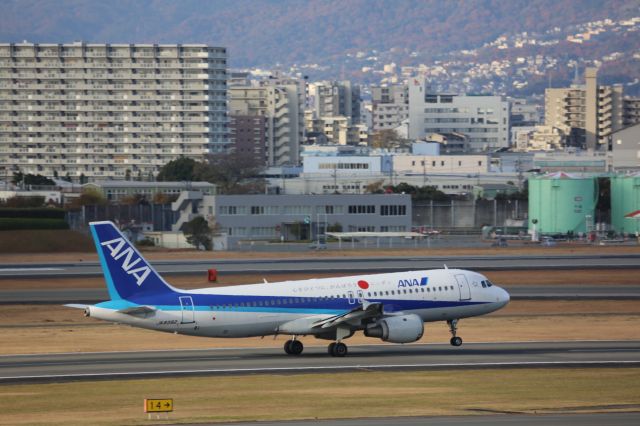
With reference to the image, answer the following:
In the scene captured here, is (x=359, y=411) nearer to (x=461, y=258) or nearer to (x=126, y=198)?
(x=461, y=258)

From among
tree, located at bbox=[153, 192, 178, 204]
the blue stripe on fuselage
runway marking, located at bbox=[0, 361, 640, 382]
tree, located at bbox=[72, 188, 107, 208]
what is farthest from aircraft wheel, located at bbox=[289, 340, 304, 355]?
tree, located at bbox=[153, 192, 178, 204]

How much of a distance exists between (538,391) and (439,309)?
13507 mm

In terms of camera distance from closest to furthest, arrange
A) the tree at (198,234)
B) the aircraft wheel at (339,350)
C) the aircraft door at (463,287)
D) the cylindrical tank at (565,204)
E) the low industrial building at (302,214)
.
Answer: the aircraft wheel at (339,350), the aircraft door at (463,287), the tree at (198,234), the low industrial building at (302,214), the cylindrical tank at (565,204)

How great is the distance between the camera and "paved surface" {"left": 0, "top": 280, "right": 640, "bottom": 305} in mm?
82062

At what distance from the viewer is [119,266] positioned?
54188mm

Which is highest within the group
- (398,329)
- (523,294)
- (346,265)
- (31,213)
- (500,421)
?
(31,213)

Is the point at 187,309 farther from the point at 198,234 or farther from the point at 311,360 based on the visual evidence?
the point at 198,234

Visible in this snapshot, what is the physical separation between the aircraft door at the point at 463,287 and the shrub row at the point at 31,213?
3362 inches

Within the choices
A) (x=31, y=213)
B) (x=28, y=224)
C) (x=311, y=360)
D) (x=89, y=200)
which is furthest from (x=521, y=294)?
(x=89, y=200)

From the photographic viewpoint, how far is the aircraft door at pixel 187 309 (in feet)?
180

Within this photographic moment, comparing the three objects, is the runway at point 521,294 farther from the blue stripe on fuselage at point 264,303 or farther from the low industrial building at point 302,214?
the low industrial building at point 302,214

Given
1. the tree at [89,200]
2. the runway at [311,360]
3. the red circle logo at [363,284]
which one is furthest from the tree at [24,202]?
the red circle logo at [363,284]

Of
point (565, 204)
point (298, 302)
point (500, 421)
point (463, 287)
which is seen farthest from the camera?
point (565, 204)

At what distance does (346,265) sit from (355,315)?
49317 millimetres
